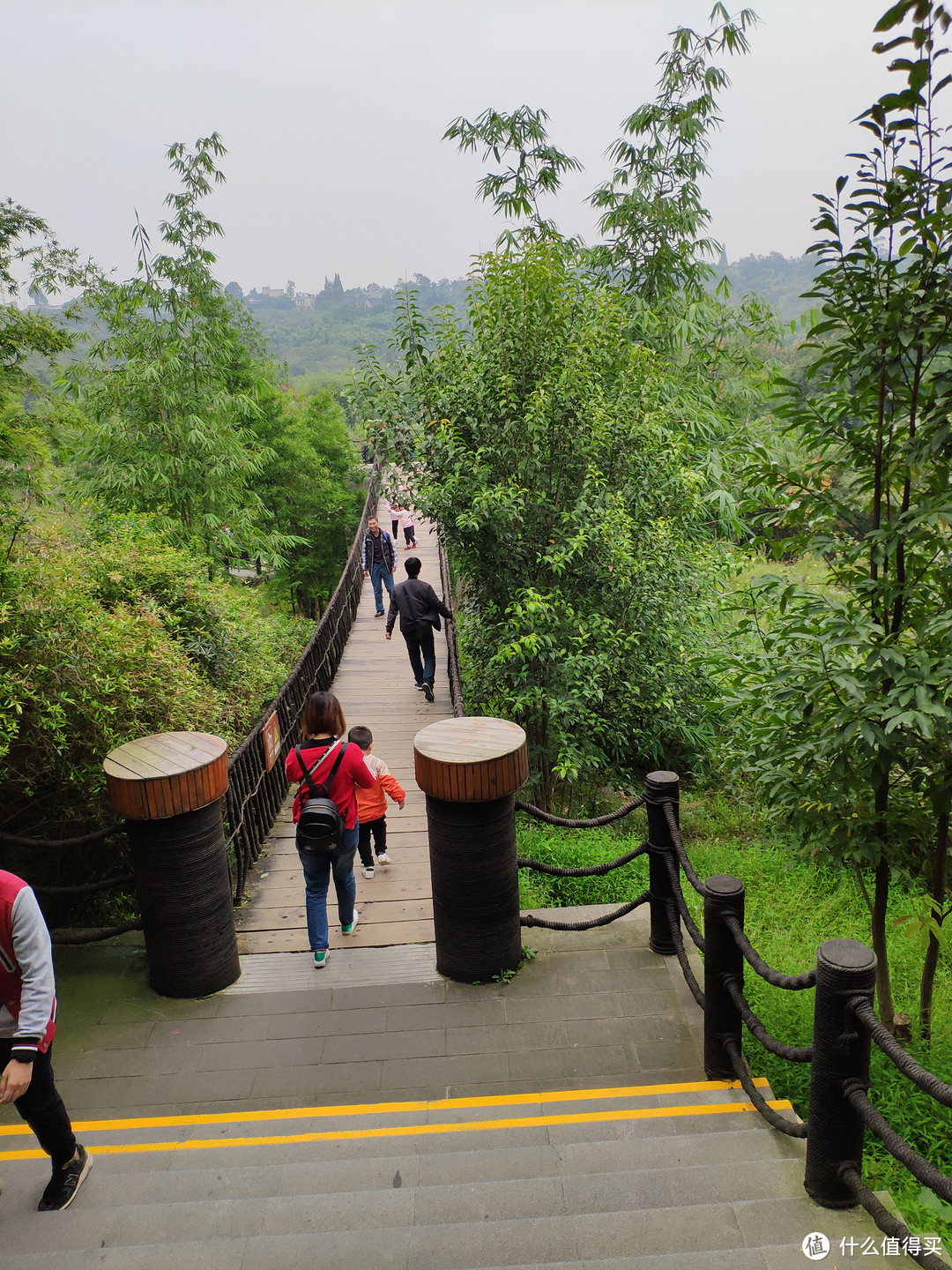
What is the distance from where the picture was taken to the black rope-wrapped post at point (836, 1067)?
212cm

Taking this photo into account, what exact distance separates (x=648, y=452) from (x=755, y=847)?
3528mm

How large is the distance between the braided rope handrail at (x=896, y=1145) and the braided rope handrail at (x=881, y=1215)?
0.14 meters

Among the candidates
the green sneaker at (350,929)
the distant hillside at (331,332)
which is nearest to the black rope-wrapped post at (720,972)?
the green sneaker at (350,929)

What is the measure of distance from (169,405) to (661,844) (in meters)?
10.4

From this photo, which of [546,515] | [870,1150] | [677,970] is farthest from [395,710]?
[870,1150]

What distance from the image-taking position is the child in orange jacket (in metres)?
5.02

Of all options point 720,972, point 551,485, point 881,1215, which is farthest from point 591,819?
point 551,485

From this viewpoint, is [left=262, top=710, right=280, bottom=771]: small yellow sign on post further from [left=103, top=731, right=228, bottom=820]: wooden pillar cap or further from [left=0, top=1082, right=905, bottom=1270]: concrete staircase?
[left=0, top=1082, right=905, bottom=1270]: concrete staircase

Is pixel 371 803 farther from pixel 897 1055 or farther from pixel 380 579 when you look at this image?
pixel 380 579

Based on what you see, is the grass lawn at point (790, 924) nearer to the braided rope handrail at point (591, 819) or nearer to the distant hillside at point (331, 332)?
the braided rope handrail at point (591, 819)

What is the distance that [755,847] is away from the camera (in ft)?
23.4

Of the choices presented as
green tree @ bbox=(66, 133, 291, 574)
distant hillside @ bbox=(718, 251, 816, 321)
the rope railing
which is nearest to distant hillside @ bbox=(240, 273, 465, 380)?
distant hillside @ bbox=(718, 251, 816, 321)

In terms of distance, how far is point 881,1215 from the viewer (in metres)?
2.08

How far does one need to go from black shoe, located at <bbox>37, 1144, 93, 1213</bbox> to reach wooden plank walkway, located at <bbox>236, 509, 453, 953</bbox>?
1.73 m
